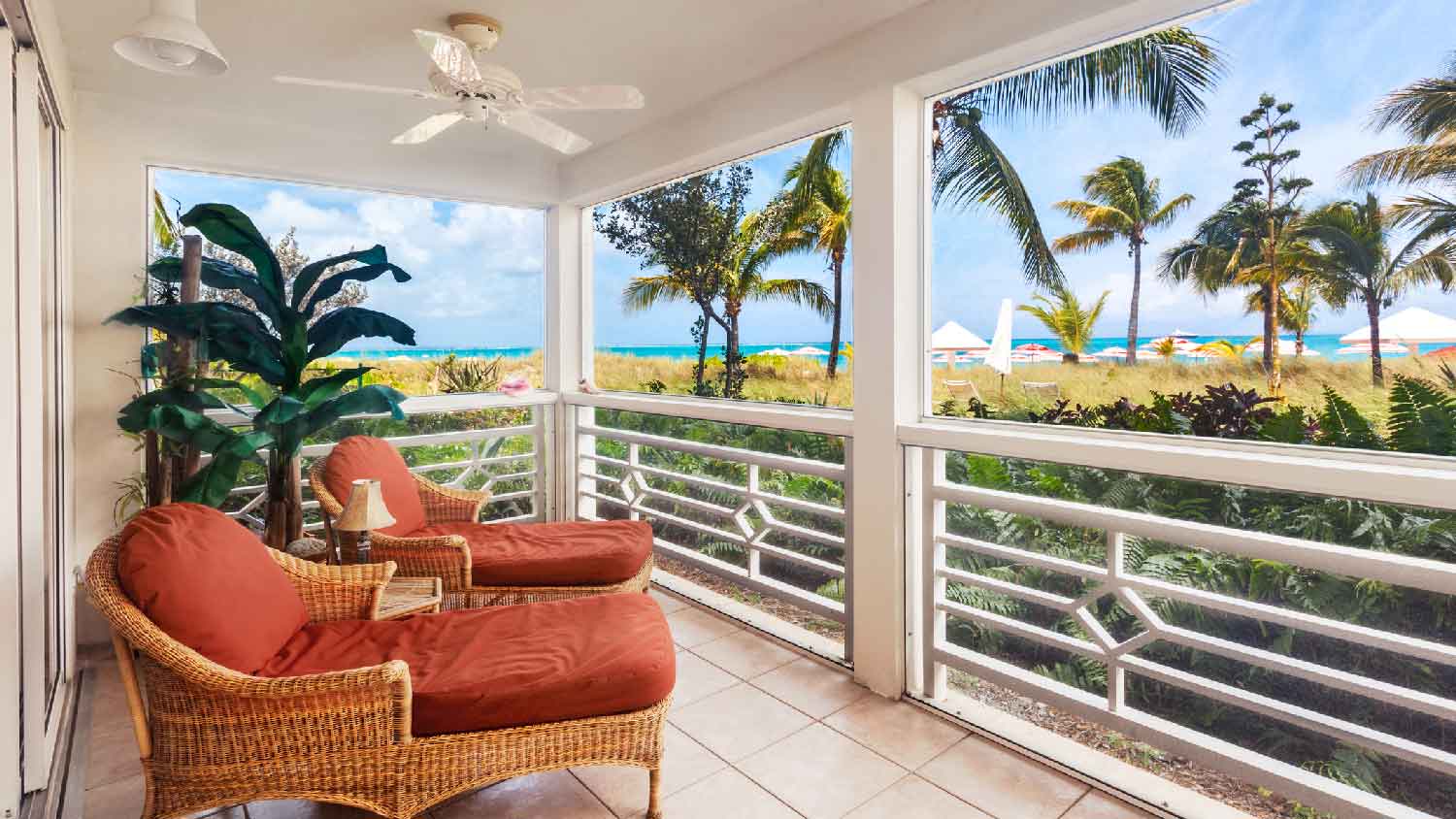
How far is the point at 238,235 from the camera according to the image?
3.38 m

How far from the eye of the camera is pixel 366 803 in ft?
6.41

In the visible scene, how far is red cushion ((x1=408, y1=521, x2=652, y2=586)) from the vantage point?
3275 mm

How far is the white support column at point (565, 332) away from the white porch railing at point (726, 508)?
4.0 inches

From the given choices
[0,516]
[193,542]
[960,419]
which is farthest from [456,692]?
[960,419]

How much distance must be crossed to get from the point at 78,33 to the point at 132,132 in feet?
2.81

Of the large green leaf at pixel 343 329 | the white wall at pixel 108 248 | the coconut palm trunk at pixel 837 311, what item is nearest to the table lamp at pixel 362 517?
the large green leaf at pixel 343 329

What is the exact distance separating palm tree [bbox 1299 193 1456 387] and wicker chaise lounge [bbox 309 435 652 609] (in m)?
2.66

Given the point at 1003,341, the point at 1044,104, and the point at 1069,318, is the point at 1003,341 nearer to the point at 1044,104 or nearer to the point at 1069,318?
the point at 1069,318

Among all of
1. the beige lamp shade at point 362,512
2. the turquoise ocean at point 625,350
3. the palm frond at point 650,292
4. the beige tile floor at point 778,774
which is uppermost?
the palm frond at point 650,292

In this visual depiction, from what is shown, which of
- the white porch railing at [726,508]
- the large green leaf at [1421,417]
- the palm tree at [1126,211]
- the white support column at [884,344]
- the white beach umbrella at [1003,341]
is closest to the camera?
the large green leaf at [1421,417]

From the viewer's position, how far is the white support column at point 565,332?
524cm

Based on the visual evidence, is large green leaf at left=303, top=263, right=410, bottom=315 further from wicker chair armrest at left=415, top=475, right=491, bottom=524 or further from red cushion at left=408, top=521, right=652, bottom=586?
red cushion at left=408, top=521, right=652, bottom=586

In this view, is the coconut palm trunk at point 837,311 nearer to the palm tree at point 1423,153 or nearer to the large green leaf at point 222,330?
the palm tree at point 1423,153

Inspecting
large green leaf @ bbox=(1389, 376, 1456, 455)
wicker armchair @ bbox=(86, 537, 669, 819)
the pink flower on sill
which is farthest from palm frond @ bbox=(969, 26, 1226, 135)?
the pink flower on sill
